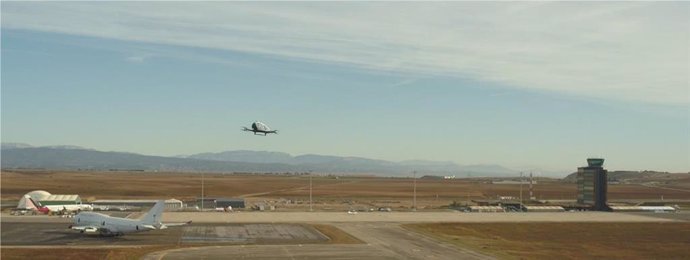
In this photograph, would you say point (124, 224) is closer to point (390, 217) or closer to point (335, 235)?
point (335, 235)

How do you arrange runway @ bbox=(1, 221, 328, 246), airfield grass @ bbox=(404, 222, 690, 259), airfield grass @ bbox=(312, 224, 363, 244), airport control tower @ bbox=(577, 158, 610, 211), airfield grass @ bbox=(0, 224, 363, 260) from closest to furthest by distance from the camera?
1. airfield grass @ bbox=(0, 224, 363, 260)
2. runway @ bbox=(1, 221, 328, 246)
3. airfield grass @ bbox=(404, 222, 690, 259)
4. airfield grass @ bbox=(312, 224, 363, 244)
5. airport control tower @ bbox=(577, 158, 610, 211)

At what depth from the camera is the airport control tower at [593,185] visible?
537 ft

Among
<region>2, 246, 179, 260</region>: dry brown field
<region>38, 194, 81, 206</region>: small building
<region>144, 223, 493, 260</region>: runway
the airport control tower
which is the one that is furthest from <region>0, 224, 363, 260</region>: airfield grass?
the airport control tower

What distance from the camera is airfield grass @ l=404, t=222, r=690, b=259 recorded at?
8406 centimetres

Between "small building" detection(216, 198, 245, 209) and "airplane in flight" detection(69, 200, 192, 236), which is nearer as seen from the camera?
"airplane in flight" detection(69, 200, 192, 236)

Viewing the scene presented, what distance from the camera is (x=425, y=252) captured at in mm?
78875

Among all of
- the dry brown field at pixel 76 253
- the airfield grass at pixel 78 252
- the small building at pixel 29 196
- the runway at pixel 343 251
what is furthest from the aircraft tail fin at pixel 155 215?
the small building at pixel 29 196

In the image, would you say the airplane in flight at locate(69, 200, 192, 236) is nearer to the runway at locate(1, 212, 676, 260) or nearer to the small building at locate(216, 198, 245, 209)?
the runway at locate(1, 212, 676, 260)

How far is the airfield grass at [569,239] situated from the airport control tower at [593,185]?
1504 inches

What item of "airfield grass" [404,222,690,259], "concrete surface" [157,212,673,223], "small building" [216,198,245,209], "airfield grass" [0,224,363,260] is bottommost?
"airfield grass" [404,222,690,259]

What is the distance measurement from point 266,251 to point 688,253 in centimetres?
5707

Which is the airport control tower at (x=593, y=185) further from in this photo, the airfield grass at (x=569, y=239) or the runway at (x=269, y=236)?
the airfield grass at (x=569, y=239)

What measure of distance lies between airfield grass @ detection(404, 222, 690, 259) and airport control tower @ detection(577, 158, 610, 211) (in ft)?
125

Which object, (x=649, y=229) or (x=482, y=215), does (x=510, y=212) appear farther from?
(x=649, y=229)
